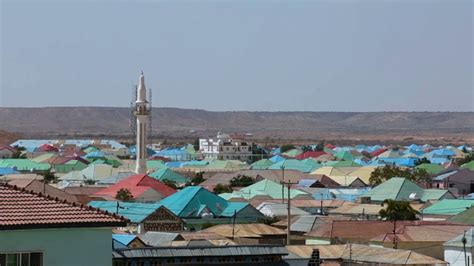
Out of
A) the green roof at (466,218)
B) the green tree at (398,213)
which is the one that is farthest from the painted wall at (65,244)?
the green tree at (398,213)

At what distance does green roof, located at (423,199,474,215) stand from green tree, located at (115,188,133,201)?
12706 mm

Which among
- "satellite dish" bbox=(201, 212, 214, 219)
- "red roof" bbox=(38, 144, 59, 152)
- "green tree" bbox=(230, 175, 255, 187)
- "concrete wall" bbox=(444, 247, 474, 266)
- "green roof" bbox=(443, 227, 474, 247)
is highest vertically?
"green roof" bbox=(443, 227, 474, 247)

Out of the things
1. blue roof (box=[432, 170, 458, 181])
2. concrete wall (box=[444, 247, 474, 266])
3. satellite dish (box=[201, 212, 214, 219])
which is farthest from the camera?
blue roof (box=[432, 170, 458, 181])

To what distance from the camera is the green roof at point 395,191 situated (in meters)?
55.8

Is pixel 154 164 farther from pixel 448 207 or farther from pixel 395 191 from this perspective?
pixel 448 207

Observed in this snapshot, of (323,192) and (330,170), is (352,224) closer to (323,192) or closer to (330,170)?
(323,192)

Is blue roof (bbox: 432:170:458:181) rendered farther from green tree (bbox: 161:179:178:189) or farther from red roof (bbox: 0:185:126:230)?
red roof (bbox: 0:185:126:230)

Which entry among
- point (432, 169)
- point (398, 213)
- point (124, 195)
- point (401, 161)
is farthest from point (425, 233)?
point (401, 161)

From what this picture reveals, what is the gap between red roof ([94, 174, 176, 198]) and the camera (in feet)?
177

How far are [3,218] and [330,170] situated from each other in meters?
72.1

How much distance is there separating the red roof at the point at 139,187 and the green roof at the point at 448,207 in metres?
12.0

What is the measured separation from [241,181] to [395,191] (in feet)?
57.5

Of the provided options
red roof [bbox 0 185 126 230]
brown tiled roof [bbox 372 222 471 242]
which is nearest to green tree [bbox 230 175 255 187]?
brown tiled roof [bbox 372 222 471 242]

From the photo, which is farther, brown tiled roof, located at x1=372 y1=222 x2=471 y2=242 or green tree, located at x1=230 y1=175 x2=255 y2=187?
green tree, located at x1=230 y1=175 x2=255 y2=187
